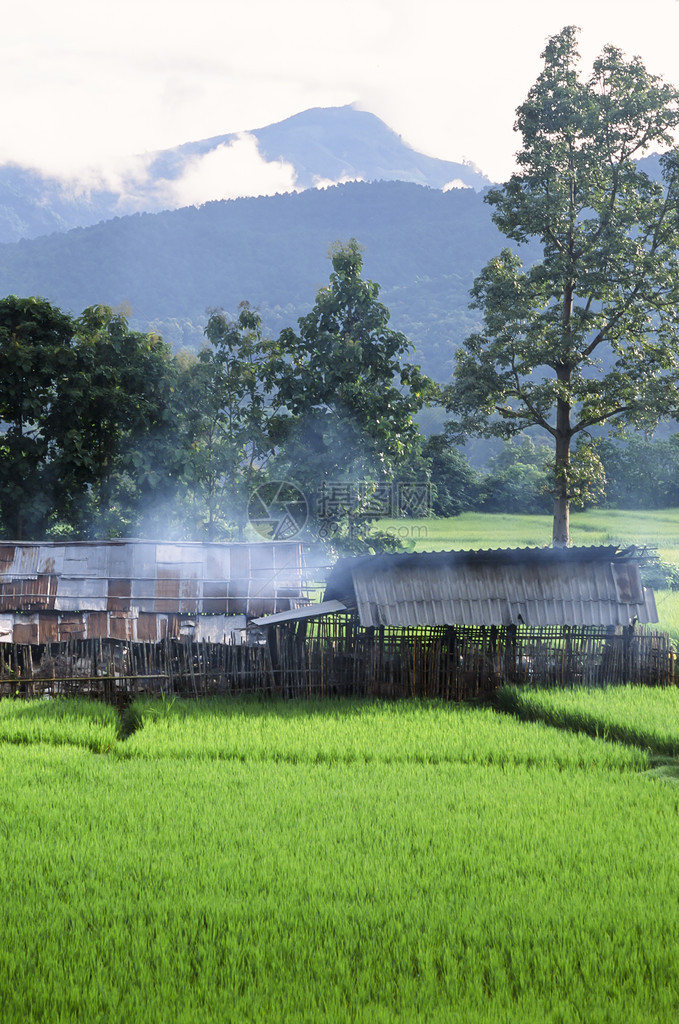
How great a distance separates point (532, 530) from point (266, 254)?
116503 mm

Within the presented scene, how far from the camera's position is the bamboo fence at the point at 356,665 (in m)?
13.4

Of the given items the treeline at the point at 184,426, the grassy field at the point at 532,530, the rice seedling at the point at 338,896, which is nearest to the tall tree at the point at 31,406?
the treeline at the point at 184,426

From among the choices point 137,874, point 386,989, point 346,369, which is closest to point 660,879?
point 386,989

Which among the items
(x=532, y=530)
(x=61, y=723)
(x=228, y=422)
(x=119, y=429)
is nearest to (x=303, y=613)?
(x=61, y=723)

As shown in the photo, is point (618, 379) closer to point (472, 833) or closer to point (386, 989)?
point (472, 833)

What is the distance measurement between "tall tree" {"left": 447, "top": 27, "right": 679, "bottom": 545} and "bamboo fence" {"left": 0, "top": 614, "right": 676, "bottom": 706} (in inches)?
371

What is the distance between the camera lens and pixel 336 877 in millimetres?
6676

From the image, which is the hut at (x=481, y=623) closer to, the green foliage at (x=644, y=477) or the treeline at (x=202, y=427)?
the treeline at (x=202, y=427)

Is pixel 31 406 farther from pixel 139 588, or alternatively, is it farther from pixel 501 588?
pixel 501 588

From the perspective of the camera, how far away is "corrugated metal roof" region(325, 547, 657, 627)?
13.6 metres

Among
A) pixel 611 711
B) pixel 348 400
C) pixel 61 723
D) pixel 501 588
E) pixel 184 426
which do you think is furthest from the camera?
pixel 184 426

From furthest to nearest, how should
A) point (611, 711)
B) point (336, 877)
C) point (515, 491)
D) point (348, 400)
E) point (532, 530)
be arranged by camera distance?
1. point (515, 491)
2. point (532, 530)
3. point (348, 400)
4. point (611, 711)
5. point (336, 877)

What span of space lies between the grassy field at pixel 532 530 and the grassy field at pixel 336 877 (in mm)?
22776

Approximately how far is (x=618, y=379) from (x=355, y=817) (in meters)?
Answer: 19.4
